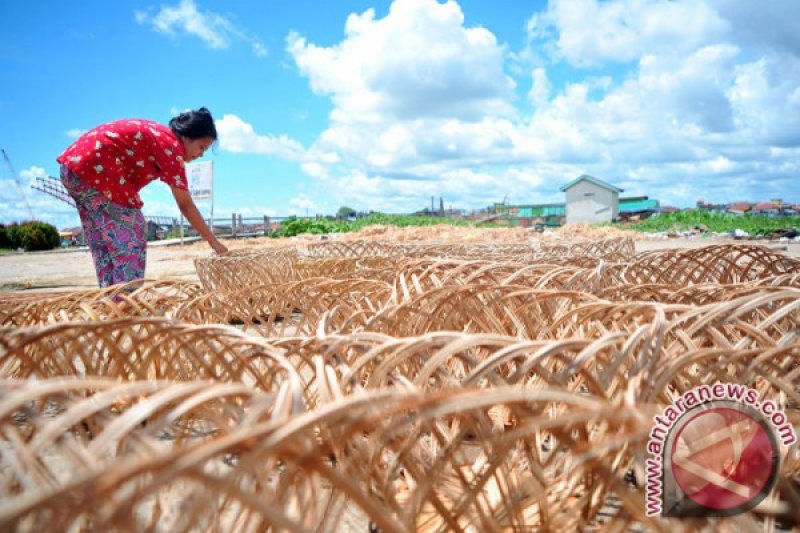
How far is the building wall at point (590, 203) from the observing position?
80.9 feet

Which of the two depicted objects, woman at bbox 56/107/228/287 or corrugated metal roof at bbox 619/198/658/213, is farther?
corrugated metal roof at bbox 619/198/658/213

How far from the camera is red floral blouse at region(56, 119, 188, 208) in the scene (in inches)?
78.9

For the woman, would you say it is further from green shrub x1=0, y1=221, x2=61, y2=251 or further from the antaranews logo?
green shrub x1=0, y1=221, x2=61, y2=251

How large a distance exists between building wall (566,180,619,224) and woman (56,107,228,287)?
2472 centimetres

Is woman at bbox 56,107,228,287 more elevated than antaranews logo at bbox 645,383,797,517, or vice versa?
woman at bbox 56,107,228,287

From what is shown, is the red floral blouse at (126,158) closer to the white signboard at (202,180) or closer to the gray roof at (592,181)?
the white signboard at (202,180)

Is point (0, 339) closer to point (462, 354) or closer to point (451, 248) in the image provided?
point (462, 354)

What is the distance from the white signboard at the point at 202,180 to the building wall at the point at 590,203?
19.8 meters

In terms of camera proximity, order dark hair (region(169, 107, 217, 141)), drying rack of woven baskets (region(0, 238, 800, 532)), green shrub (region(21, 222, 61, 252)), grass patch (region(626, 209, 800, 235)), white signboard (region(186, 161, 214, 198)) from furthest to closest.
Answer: grass patch (region(626, 209, 800, 235)) < green shrub (region(21, 222, 61, 252)) < white signboard (region(186, 161, 214, 198)) < dark hair (region(169, 107, 217, 141)) < drying rack of woven baskets (region(0, 238, 800, 532))

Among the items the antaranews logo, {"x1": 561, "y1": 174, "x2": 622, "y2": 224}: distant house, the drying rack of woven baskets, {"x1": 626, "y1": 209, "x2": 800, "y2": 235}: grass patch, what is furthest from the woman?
{"x1": 561, "y1": 174, "x2": 622, "y2": 224}: distant house

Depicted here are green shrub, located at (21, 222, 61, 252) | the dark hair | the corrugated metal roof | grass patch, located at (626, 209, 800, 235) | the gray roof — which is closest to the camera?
the dark hair

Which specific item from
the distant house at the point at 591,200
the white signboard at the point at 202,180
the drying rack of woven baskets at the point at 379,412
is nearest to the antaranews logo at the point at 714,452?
the drying rack of woven baskets at the point at 379,412

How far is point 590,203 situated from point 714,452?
26.2m

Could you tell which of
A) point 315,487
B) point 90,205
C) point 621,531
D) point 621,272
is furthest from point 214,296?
point 621,272
